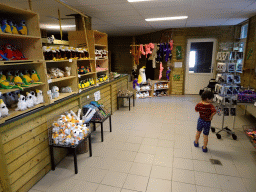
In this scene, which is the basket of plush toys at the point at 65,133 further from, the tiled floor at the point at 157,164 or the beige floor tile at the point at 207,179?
the beige floor tile at the point at 207,179

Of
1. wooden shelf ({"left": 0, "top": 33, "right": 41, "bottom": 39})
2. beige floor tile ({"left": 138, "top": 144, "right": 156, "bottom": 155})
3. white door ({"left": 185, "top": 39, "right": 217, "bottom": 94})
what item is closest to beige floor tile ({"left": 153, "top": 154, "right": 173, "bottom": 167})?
beige floor tile ({"left": 138, "top": 144, "right": 156, "bottom": 155})

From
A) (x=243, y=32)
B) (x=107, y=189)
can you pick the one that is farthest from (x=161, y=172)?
(x=243, y=32)

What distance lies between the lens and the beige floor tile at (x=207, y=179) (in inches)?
95.5

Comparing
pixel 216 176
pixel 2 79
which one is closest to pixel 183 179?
pixel 216 176

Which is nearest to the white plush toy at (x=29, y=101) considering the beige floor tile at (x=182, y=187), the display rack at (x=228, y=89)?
the beige floor tile at (x=182, y=187)

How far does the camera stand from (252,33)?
214 inches

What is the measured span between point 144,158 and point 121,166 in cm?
45

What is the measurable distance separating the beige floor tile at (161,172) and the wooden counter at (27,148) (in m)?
1.58

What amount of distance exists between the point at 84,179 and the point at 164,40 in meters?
6.78

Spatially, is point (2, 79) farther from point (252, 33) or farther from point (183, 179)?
point (252, 33)

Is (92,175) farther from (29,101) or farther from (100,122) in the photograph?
(29,101)

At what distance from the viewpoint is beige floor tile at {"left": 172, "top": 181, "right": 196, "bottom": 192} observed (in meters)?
2.33

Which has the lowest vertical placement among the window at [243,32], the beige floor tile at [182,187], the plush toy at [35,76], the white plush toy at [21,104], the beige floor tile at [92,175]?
the beige floor tile at [92,175]

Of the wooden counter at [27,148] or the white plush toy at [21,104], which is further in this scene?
the white plush toy at [21,104]
